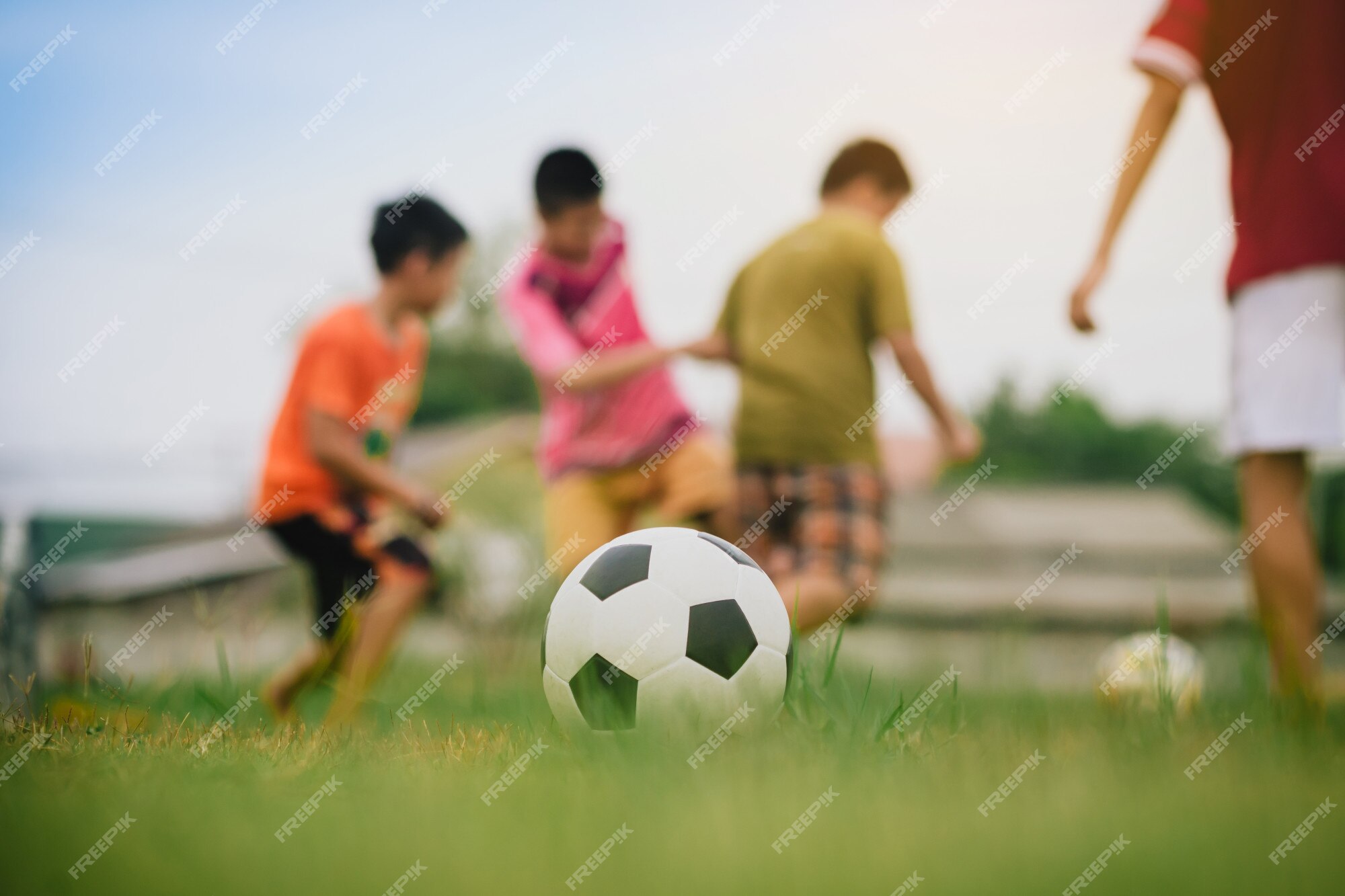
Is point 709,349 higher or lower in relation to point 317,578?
lower

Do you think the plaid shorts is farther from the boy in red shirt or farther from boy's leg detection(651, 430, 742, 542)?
the boy in red shirt

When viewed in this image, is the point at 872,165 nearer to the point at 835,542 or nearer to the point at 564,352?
the point at 564,352

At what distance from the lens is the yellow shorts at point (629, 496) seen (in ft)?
12.6

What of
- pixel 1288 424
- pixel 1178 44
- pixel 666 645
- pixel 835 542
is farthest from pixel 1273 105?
pixel 666 645

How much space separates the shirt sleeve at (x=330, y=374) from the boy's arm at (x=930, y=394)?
1.91 m

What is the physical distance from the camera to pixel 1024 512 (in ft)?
88.3

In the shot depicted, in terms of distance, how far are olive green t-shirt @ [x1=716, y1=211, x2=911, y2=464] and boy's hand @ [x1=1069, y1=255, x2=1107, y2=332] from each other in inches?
30.1

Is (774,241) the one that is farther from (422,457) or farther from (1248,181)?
(422,457)

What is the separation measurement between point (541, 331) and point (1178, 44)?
222cm

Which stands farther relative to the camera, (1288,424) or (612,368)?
(612,368)

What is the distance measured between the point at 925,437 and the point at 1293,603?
160 centimetres

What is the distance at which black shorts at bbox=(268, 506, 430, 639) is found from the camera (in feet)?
12.2

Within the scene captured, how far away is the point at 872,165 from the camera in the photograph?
12.6ft

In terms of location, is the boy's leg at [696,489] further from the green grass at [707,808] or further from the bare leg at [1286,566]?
the bare leg at [1286,566]
